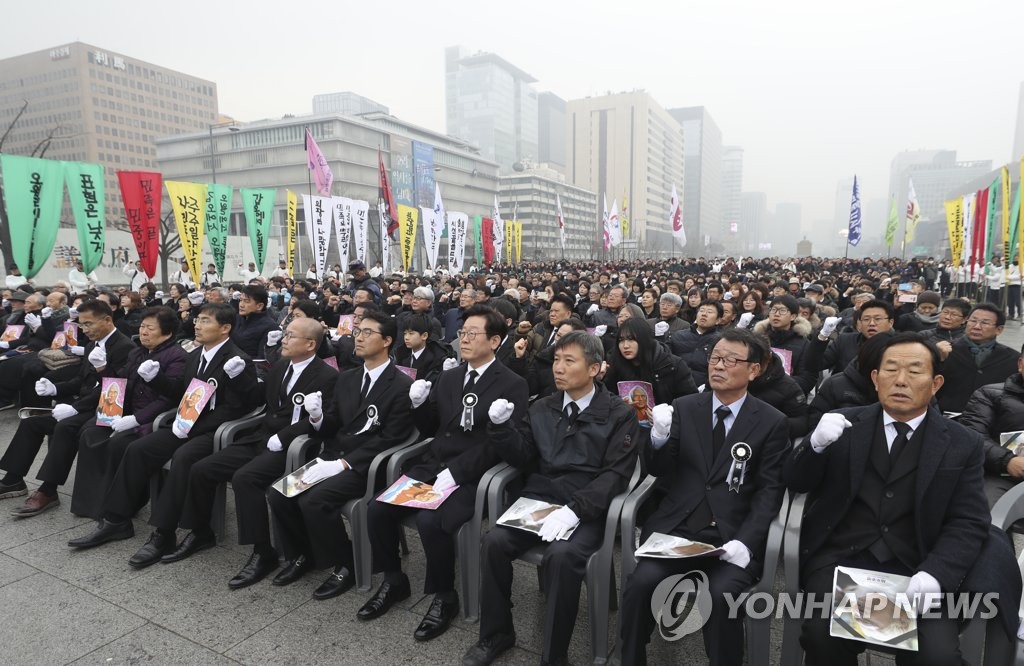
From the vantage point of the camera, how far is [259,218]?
14695mm

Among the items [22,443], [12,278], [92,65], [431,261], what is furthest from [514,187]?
[22,443]

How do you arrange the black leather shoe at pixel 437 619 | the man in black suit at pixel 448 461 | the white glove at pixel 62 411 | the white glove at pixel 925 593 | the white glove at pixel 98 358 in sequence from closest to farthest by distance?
the white glove at pixel 925 593
the black leather shoe at pixel 437 619
the man in black suit at pixel 448 461
the white glove at pixel 62 411
the white glove at pixel 98 358

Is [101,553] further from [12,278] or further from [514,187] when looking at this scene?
[514,187]

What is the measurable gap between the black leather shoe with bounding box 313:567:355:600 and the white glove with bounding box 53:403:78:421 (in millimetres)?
3054

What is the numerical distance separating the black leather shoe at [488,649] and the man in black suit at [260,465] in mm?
1769

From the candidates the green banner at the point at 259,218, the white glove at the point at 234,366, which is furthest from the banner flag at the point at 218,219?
the white glove at the point at 234,366

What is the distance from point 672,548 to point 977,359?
370 centimetres

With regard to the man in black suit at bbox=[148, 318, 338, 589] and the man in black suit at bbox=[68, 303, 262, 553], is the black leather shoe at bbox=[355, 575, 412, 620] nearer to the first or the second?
the man in black suit at bbox=[148, 318, 338, 589]

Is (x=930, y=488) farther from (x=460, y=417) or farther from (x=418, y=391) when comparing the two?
(x=418, y=391)

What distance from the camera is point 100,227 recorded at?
37.6ft

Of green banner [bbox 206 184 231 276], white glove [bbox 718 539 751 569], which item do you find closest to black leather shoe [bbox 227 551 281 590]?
white glove [bbox 718 539 751 569]

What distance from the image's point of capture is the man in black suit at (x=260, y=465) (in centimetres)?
400

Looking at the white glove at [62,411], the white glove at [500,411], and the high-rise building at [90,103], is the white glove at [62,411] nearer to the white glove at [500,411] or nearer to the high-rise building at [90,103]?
the white glove at [500,411]

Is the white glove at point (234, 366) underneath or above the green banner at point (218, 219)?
underneath
